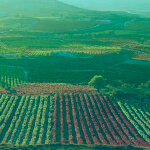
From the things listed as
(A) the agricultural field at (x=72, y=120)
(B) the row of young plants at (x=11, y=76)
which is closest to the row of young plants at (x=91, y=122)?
(A) the agricultural field at (x=72, y=120)

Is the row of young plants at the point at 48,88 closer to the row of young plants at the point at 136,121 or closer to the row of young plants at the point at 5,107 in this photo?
the row of young plants at the point at 5,107

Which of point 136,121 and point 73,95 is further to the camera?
point 73,95

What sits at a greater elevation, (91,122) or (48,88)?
(48,88)

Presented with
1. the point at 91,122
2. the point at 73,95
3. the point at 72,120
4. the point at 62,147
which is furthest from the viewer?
the point at 73,95

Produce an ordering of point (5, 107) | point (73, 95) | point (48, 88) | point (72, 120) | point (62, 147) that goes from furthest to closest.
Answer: point (48, 88)
point (73, 95)
point (5, 107)
point (72, 120)
point (62, 147)

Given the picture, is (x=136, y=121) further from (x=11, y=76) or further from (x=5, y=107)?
(x=11, y=76)

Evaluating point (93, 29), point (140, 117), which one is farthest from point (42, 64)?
point (93, 29)

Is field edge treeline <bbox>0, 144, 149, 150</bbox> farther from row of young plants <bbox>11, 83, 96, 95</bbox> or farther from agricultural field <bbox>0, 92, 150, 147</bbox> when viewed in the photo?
row of young plants <bbox>11, 83, 96, 95</bbox>

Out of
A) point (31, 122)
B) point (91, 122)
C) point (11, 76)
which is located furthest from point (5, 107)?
point (11, 76)

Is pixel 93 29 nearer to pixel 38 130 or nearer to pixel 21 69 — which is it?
pixel 21 69
